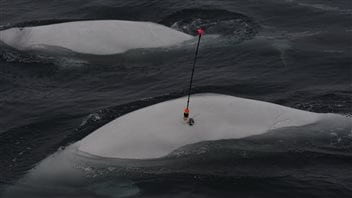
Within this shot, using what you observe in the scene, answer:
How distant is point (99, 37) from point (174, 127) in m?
10.8

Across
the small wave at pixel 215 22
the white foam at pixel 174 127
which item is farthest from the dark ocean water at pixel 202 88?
the white foam at pixel 174 127

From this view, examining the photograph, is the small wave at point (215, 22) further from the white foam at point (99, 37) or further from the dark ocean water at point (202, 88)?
the white foam at point (99, 37)

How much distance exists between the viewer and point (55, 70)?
24734 millimetres

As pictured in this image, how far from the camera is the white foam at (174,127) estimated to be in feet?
53.9

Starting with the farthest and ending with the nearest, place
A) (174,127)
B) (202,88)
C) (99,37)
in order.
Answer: (99,37) → (202,88) → (174,127)

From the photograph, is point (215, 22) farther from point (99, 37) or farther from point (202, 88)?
point (202, 88)

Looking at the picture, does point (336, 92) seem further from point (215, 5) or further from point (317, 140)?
point (215, 5)

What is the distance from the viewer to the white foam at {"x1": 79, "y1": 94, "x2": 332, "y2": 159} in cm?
1644

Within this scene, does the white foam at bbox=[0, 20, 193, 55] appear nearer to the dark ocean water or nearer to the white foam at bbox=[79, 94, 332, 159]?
the dark ocean water

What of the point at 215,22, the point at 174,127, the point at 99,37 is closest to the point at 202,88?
the point at 99,37

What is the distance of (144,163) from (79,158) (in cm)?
175

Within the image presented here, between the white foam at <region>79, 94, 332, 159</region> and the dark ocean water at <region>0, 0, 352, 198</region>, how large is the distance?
1.03ft

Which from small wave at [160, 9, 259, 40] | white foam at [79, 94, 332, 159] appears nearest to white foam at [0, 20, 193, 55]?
small wave at [160, 9, 259, 40]

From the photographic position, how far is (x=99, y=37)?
26.2 metres
